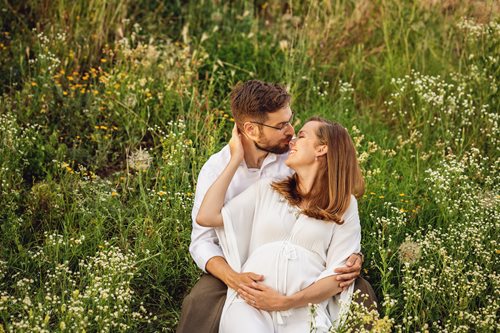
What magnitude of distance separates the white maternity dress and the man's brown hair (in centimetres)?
41

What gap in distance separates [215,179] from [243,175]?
0.66ft

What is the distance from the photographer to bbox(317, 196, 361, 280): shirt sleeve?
14.1 ft

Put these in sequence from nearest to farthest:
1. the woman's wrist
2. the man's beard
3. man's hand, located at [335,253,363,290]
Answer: the woman's wrist
man's hand, located at [335,253,363,290]
the man's beard

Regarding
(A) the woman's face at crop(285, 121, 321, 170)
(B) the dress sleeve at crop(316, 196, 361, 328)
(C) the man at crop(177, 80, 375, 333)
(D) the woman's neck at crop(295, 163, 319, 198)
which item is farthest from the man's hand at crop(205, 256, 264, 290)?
(A) the woman's face at crop(285, 121, 321, 170)

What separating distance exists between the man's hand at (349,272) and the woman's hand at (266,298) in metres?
0.34

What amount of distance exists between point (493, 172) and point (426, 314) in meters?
1.44

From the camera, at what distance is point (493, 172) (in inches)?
221

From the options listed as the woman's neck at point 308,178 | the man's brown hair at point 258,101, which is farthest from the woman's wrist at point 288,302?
the man's brown hair at point 258,101

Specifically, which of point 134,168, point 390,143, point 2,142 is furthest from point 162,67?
point 390,143

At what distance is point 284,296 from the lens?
4.12 metres

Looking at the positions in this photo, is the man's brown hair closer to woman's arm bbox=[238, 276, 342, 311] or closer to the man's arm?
the man's arm

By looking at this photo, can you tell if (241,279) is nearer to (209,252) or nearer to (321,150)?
(209,252)

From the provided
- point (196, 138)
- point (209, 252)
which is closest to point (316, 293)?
point (209, 252)

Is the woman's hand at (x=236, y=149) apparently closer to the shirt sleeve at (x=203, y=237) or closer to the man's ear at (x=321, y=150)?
the shirt sleeve at (x=203, y=237)
